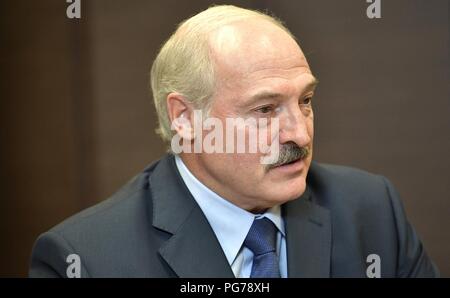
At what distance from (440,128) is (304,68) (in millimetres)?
506

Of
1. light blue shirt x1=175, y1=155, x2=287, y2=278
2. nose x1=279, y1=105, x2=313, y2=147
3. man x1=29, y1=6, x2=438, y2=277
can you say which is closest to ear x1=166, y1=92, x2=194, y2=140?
man x1=29, y1=6, x2=438, y2=277

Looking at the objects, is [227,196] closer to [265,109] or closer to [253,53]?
[265,109]

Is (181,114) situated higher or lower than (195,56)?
lower

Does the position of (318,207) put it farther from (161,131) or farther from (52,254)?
(52,254)

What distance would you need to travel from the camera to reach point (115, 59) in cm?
147

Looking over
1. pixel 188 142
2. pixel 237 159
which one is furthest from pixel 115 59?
pixel 237 159

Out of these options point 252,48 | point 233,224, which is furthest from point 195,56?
point 233,224

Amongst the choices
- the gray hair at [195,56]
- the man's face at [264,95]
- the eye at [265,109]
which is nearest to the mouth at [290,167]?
the man's face at [264,95]

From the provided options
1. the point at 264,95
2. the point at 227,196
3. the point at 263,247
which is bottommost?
the point at 263,247

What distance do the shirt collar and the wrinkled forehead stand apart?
29 centimetres

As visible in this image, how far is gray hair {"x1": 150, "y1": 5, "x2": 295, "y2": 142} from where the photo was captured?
1.29 meters

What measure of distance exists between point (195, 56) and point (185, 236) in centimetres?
40

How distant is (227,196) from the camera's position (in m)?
1.35

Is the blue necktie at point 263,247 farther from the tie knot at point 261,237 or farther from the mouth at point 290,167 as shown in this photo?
the mouth at point 290,167
